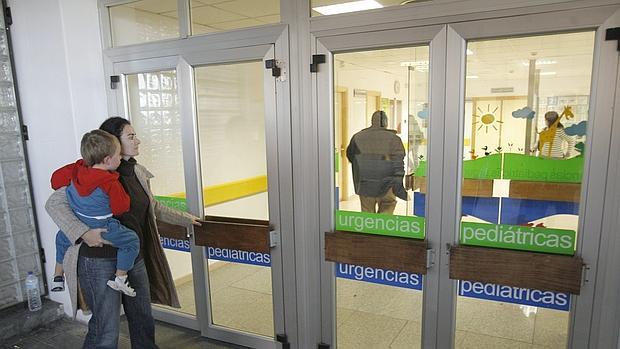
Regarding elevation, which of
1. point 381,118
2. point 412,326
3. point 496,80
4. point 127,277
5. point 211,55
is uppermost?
point 211,55

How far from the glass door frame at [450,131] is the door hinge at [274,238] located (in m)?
0.31

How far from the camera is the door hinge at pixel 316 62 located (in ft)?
7.77

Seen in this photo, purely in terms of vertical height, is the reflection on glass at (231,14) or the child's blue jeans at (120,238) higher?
the reflection on glass at (231,14)

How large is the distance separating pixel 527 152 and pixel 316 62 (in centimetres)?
125

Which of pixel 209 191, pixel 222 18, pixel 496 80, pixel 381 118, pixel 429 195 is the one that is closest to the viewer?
pixel 496 80

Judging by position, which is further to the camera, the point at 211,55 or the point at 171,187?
the point at 171,187

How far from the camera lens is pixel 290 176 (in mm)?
2555

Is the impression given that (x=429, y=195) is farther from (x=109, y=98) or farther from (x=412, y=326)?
(x=109, y=98)

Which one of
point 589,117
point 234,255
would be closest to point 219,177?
point 234,255

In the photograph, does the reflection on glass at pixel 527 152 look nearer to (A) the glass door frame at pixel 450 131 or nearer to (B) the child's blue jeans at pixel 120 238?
(A) the glass door frame at pixel 450 131

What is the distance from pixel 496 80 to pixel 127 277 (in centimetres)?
227

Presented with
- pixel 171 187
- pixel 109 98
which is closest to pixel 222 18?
pixel 109 98

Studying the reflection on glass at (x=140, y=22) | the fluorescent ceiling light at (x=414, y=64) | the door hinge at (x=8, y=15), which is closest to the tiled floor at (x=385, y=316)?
the fluorescent ceiling light at (x=414, y=64)

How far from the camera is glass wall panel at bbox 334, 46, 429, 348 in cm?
226
